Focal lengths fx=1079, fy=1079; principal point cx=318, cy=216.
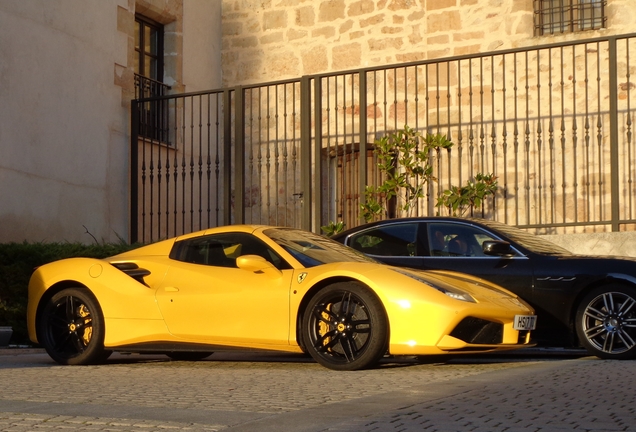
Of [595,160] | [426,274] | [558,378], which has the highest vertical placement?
[595,160]

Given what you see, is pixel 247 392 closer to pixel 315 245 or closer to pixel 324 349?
pixel 324 349

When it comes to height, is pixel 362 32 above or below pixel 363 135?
above

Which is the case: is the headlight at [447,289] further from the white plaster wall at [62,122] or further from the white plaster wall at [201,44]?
the white plaster wall at [201,44]

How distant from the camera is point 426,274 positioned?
9.01 meters

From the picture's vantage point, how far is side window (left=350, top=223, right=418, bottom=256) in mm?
10906

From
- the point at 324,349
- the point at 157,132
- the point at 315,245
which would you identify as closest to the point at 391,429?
the point at 324,349

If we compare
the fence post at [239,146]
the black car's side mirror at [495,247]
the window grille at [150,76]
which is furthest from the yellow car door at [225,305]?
the window grille at [150,76]

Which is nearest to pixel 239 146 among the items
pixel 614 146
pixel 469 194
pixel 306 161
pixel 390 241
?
pixel 306 161

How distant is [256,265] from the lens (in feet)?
29.1

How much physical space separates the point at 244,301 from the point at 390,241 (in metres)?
2.54

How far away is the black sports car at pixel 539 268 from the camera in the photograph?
9.88 m

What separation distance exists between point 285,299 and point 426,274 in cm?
121

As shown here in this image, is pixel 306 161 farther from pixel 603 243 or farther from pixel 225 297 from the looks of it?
pixel 225 297

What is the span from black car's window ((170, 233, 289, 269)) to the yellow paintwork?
0.08 metres
